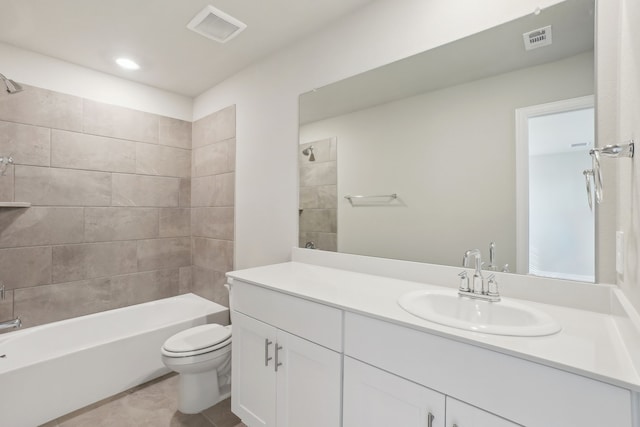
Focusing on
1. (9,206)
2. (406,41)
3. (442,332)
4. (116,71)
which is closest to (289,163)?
(406,41)

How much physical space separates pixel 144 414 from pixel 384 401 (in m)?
1.70

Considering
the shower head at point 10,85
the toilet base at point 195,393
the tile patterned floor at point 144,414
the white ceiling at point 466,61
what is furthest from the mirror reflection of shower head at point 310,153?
the shower head at point 10,85

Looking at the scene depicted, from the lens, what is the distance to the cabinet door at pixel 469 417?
0.82 meters

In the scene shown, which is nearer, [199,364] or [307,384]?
[307,384]

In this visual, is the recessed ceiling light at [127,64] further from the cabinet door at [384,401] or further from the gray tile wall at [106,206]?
the cabinet door at [384,401]

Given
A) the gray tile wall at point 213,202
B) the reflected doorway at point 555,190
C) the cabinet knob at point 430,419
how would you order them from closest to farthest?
the cabinet knob at point 430,419
the reflected doorway at point 555,190
the gray tile wall at point 213,202

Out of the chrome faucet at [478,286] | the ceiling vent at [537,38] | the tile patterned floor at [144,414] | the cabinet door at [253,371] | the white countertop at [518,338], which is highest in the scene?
the ceiling vent at [537,38]

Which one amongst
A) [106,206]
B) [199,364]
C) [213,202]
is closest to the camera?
[199,364]

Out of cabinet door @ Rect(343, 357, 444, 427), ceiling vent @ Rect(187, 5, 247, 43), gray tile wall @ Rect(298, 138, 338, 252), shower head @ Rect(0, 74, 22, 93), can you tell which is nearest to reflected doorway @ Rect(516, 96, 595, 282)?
cabinet door @ Rect(343, 357, 444, 427)

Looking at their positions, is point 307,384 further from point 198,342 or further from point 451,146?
point 451,146

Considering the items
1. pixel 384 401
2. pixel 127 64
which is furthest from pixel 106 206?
pixel 384 401

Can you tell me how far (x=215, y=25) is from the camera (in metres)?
1.95

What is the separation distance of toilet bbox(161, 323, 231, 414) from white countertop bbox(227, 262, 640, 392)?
0.61 meters

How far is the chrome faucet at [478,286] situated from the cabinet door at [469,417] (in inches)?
18.1
